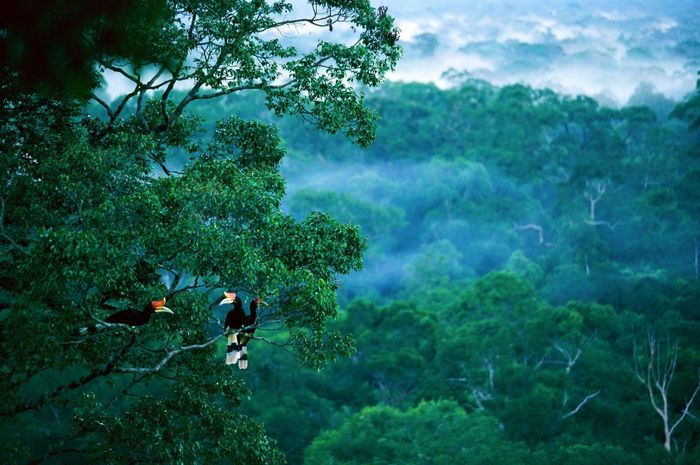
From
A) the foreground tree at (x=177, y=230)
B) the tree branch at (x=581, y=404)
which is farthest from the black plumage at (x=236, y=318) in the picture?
the tree branch at (x=581, y=404)

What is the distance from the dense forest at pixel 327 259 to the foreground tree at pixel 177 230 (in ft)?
0.09

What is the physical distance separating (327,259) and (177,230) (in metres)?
1.65

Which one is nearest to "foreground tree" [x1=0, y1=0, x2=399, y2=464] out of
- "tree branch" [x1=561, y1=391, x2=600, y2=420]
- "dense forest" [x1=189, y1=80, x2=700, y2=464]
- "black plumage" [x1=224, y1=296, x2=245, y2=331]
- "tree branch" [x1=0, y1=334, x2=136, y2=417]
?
"tree branch" [x1=0, y1=334, x2=136, y2=417]

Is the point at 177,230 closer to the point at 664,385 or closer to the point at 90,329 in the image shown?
the point at 90,329

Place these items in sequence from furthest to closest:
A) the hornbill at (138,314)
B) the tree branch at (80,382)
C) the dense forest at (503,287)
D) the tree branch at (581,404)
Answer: the tree branch at (581,404)
the dense forest at (503,287)
the tree branch at (80,382)
the hornbill at (138,314)

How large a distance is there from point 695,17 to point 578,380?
106182mm

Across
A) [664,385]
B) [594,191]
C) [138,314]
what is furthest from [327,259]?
[594,191]

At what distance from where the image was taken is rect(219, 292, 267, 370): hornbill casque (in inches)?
285

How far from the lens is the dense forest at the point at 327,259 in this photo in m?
7.54

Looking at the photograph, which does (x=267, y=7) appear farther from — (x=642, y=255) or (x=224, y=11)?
(x=642, y=255)

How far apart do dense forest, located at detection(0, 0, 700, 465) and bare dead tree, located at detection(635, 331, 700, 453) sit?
15cm

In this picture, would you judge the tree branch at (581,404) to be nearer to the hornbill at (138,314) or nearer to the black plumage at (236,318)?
the black plumage at (236,318)

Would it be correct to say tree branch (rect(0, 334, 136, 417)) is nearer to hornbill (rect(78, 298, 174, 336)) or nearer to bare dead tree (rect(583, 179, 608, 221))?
hornbill (rect(78, 298, 174, 336))

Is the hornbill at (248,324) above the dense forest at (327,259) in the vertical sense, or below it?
below
